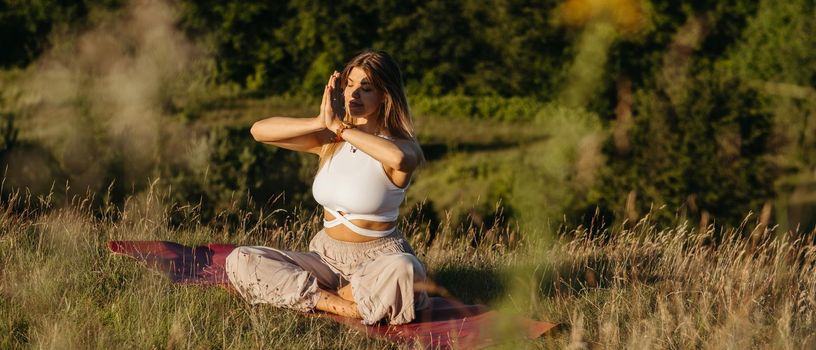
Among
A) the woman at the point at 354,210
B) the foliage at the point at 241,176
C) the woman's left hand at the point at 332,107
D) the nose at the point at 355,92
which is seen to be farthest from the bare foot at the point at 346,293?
the foliage at the point at 241,176

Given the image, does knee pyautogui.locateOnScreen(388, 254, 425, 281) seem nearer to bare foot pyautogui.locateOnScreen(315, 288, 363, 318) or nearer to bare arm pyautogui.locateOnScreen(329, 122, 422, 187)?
bare foot pyautogui.locateOnScreen(315, 288, 363, 318)

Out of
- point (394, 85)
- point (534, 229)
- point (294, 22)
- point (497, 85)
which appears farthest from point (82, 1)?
point (534, 229)

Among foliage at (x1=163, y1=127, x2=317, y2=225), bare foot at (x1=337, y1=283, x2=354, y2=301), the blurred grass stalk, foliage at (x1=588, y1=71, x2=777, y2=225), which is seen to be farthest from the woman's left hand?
foliage at (x1=588, y1=71, x2=777, y2=225)

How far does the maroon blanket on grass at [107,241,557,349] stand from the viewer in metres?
4.59

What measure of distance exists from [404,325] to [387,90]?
1.12 metres

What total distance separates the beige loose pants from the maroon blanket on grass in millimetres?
86

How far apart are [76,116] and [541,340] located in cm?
1166

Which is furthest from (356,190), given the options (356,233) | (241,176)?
(241,176)

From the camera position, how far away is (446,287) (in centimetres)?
578

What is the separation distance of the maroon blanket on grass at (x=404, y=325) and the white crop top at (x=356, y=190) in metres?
0.48

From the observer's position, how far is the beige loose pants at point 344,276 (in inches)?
186

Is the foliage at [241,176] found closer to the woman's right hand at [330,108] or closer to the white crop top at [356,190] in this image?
the white crop top at [356,190]

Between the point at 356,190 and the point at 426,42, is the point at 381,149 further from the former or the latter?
the point at 426,42

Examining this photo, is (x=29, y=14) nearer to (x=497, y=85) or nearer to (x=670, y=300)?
(x=497, y=85)
